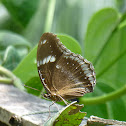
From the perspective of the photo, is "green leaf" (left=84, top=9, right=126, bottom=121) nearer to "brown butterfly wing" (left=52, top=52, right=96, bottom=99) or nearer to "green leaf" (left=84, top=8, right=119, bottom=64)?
"green leaf" (left=84, top=8, right=119, bottom=64)

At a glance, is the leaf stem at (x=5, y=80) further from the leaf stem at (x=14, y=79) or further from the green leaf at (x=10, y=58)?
the green leaf at (x=10, y=58)

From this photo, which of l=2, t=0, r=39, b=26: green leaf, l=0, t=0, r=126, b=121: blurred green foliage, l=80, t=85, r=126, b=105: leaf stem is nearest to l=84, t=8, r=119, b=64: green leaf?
l=0, t=0, r=126, b=121: blurred green foliage

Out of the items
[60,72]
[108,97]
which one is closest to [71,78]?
[60,72]

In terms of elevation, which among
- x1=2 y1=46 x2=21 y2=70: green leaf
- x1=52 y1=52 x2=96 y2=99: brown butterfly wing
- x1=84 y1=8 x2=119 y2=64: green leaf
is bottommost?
x1=52 y1=52 x2=96 y2=99: brown butterfly wing

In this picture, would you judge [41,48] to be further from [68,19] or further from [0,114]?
[68,19]

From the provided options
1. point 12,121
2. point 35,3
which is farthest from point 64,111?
point 35,3
